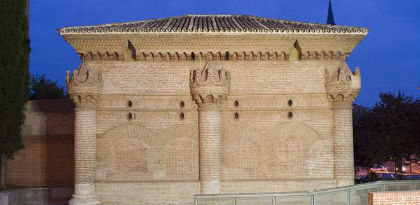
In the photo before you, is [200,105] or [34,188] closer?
[200,105]

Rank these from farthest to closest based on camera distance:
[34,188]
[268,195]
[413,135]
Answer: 1. [413,135]
2. [34,188]
3. [268,195]

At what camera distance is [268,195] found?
10.8 metres

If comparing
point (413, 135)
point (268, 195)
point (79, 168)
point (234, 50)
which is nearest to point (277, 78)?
point (234, 50)

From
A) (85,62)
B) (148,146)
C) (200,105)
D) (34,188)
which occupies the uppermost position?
(85,62)

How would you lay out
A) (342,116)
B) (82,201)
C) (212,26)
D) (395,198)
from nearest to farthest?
(395,198)
(82,201)
(342,116)
(212,26)

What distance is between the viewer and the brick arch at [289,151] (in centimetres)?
1581

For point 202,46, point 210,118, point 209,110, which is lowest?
point 210,118

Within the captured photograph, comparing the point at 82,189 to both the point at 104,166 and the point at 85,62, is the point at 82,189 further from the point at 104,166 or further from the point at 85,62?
the point at 85,62

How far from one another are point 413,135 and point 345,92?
376 inches

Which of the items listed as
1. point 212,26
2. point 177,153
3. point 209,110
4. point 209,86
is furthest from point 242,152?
point 212,26

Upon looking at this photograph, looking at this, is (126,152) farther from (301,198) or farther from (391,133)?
(391,133)

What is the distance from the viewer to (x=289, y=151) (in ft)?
52.1

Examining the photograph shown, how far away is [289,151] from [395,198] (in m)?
5.13

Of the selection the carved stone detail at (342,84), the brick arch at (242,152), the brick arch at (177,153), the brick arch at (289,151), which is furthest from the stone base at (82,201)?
the carved stone detail at (342,84)
